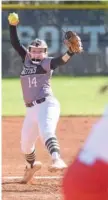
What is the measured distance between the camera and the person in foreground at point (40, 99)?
6.67 metres

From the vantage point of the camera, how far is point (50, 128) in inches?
263

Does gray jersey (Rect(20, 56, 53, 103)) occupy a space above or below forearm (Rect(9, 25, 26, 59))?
below

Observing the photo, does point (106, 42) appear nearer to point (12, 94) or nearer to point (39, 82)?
point (12, 94)

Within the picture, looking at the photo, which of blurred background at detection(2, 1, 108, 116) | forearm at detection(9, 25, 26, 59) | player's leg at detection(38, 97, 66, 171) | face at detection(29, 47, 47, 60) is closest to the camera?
player's leg at detection(38, 97, 66, 171)

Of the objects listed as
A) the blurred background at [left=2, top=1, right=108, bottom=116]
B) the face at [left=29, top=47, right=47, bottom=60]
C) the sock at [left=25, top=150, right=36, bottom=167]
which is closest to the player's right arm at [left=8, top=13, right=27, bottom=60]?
the face at [left=29, top=47, right=47, bottom=60]

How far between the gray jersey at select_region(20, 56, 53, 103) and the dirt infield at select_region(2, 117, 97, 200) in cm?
91

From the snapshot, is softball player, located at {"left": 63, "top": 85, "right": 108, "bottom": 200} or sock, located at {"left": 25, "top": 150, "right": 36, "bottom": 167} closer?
softball player, located at {"left": 63, "top": 85, "right": 108, "bottom": 200}

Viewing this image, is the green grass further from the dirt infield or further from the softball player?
the softball player

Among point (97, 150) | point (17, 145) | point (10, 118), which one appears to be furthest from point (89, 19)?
point (97, 150)

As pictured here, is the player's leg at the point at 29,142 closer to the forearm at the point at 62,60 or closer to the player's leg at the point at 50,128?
the player's leg at the point at 50,128

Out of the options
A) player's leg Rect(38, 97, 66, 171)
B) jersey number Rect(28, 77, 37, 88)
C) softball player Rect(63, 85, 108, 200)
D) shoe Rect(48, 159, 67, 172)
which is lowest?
shoe Rect(48, 159, 67, 172)

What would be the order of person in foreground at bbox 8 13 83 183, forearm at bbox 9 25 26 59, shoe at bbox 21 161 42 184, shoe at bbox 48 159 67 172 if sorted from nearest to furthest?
1. shoe at bbox 48 159 67 172
2. person in foreground at bbox 8 13 83 183
3. shoe at bbox 21 161 42 184
4. forearm at bbox 9 25 26 59

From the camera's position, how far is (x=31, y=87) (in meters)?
6.96

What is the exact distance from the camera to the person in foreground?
263 inches
